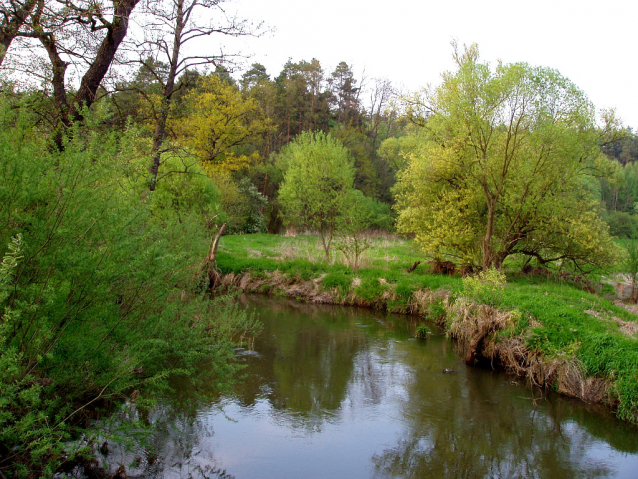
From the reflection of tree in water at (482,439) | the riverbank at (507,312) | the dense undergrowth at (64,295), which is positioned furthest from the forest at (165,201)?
the reflection of tree in water at (482,439)

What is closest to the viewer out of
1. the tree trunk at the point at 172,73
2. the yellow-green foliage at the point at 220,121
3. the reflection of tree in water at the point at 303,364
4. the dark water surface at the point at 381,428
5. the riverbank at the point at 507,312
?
the dark water surface at the point at 381,428

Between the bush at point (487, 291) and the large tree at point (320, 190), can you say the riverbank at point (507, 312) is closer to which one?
the bush at point (487, 291)

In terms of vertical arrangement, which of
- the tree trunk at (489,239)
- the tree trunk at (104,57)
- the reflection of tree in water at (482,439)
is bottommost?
the reflection of tree in water at (482,439)

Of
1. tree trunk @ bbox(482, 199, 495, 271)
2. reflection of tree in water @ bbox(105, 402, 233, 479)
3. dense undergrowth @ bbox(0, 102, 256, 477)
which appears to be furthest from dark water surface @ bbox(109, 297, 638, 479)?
tree trunk @ bbox(482, 199, 495, 271)

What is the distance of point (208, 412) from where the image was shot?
7715mm

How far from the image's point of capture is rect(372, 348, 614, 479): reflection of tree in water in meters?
6.25

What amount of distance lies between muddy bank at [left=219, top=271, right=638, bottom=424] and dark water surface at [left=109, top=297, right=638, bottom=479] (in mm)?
319

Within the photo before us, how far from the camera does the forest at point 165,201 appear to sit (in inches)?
163

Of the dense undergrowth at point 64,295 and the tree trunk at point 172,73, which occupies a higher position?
the tree trunk at point 172,73

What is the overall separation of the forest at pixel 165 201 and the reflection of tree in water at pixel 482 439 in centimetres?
285

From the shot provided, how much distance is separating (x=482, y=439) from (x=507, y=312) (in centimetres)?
411

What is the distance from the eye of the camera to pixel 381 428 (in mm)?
7348

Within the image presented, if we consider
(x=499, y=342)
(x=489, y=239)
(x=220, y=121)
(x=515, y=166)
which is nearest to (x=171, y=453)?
(x=499, y=342)

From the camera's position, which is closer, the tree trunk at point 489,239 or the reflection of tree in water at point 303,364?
the reflection of tree in water at point 303,364
